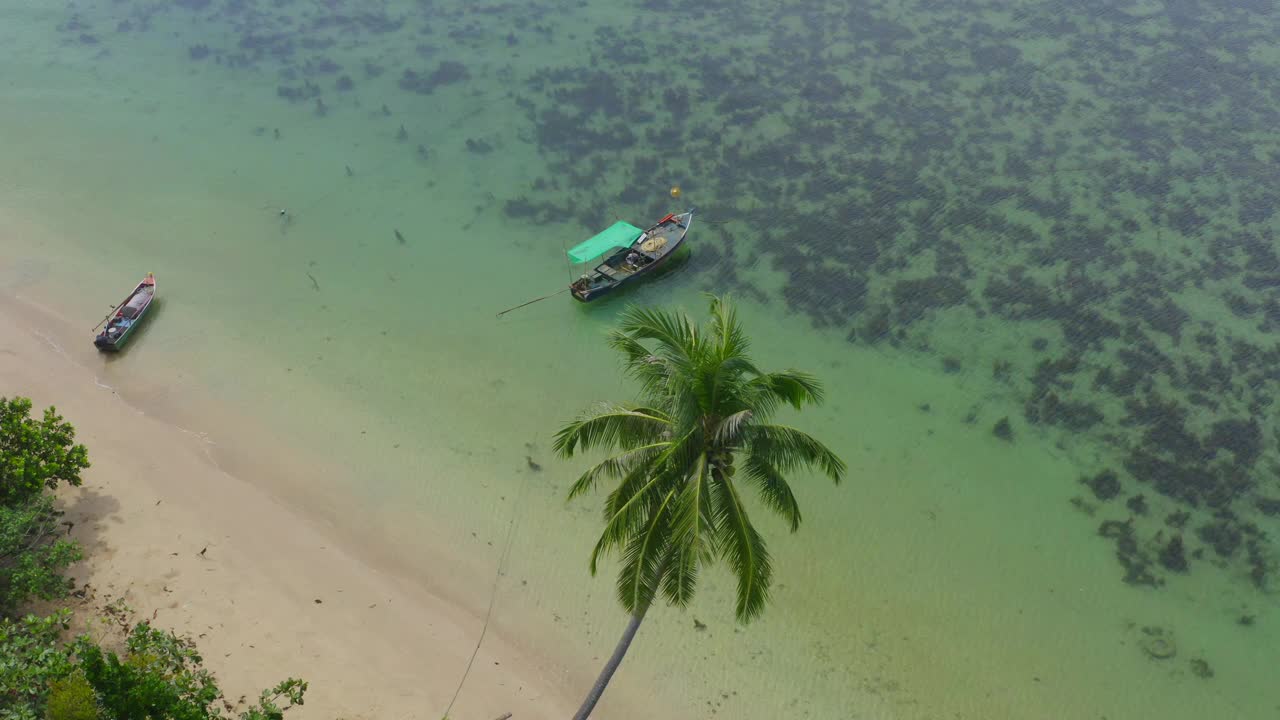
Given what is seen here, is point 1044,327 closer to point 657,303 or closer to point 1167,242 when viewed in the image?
point 1167,242

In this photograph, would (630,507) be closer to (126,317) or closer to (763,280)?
(763,280)

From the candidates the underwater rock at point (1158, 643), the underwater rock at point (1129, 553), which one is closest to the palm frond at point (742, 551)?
the underwater rock at point (1158, 643)

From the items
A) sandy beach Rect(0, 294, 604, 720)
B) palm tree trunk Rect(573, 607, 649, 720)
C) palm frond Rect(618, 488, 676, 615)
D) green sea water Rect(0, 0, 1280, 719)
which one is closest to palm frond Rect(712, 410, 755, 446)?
palm frond Rect(618, 488, 676, 615)

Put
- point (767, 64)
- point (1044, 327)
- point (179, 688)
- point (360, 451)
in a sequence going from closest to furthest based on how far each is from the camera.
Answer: point (179, 688) → point (360, 451) → point (1044, 327) → point (767, 64)

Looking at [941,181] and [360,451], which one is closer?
[360,451]

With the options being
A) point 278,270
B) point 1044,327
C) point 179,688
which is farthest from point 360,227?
point 1044,327

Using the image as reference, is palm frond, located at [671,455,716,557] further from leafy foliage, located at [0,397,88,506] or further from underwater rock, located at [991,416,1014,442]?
leafy foliage, located at [0,397,88,506]
